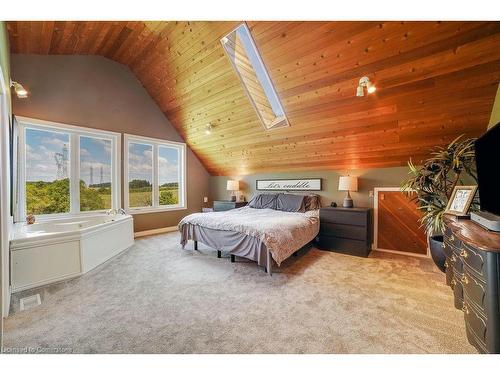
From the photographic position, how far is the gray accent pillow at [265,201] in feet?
14.4

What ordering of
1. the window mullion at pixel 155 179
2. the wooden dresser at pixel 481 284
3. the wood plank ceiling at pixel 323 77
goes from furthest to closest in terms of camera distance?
1. the window mullion at pixel 155 179
2. the wood plank ceiling at pixel 323 77
3. the wooden dresser at pixel 481 284

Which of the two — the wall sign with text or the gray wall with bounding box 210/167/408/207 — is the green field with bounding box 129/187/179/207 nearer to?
the gray wall with bounding box 210/167/408/207

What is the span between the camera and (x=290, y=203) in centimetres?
414

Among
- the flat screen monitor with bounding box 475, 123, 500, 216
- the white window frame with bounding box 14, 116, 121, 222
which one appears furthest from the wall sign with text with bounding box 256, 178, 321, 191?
the white window frame with bounding box 14, 116, 121, 222

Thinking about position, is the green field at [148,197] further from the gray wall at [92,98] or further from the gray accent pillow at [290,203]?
the gray accent pillow at [290,203]

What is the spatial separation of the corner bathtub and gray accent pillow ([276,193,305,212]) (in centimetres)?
294

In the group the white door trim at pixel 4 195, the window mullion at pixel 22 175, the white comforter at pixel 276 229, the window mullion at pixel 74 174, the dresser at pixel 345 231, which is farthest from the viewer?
the window mullion at pixel 74 174

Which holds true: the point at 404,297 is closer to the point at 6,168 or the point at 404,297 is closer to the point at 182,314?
the point at 182,314

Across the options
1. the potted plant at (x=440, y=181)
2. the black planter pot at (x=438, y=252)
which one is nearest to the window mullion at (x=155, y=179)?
the potted plant at (x=440, y=181)

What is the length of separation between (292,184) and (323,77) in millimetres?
2331

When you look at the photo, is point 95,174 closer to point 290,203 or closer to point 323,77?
point 290,203

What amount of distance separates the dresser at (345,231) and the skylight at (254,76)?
5.72 ft

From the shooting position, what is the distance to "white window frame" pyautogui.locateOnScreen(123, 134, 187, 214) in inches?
172
